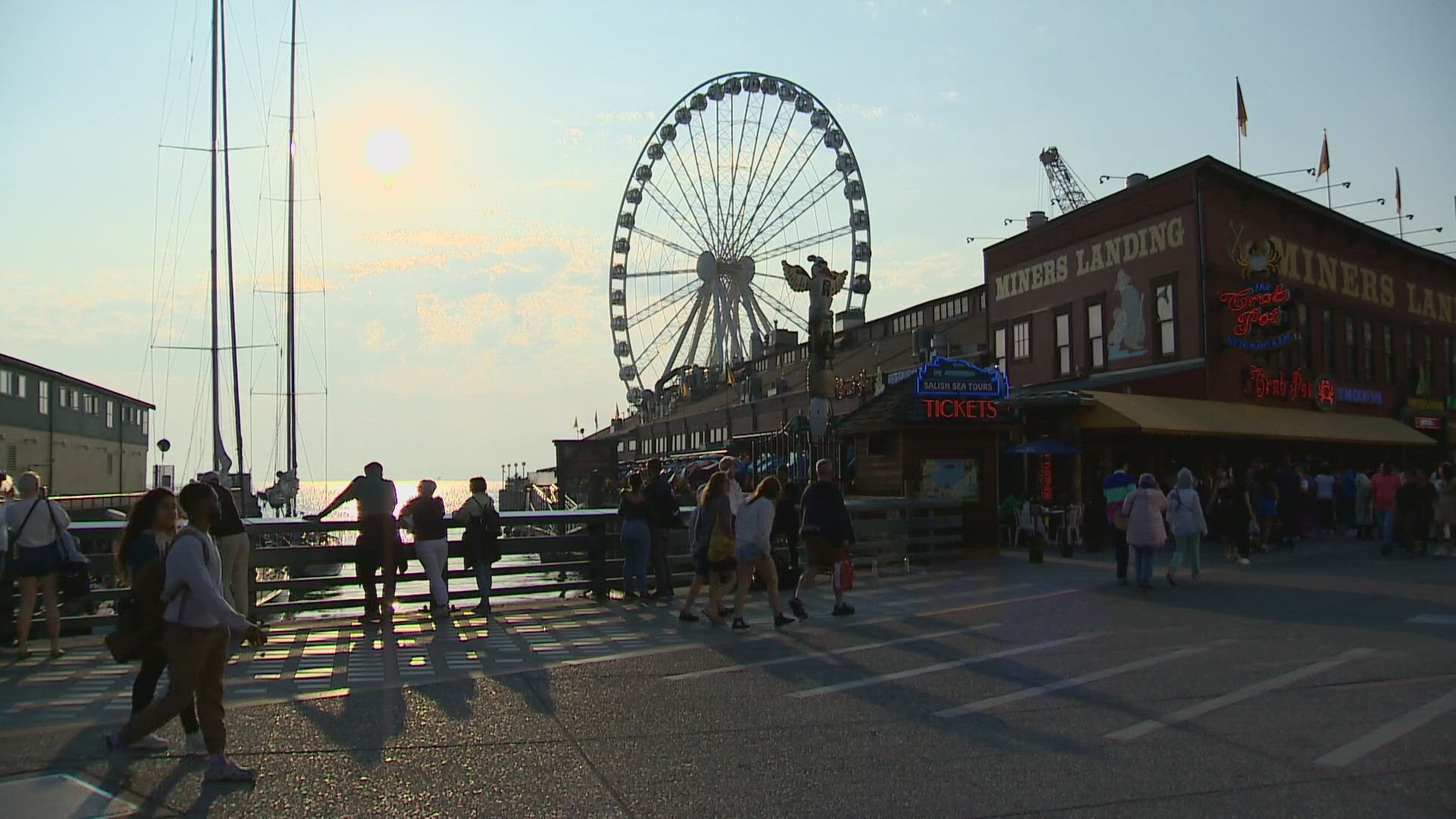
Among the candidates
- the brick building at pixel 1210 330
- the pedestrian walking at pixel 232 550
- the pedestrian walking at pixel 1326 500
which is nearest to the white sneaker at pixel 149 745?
the pedestrian walking at pixel 232 550

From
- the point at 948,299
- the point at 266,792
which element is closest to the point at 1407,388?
the point at 948,299

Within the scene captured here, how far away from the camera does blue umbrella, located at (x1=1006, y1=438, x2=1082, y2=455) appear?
958 inches

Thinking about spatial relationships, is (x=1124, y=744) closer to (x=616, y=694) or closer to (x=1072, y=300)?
(x=616, y=694)

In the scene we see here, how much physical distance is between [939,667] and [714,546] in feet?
11.4

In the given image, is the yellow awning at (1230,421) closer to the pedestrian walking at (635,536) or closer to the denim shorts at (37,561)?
the pedestrian walking at (635,536)

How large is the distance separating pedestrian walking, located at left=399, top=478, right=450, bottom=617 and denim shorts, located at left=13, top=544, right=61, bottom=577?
3592mm

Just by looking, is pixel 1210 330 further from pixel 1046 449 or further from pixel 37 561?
pixel 37 561

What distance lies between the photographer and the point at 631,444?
73875 millimetres

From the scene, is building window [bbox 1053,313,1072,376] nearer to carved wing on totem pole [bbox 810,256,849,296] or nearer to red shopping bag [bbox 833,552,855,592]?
carved wing on totem pole [bbox 810,256,849,296]

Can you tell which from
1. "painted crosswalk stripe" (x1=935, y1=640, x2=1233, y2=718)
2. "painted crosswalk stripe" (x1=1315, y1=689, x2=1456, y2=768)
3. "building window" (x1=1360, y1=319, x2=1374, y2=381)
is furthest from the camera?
"building window" (x1=1360, y1=319, x2=1374, y2=381)

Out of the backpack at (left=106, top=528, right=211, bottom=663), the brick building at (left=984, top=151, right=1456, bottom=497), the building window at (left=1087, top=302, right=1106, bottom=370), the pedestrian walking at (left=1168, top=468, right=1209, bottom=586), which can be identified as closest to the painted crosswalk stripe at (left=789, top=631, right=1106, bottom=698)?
the backpack at (left=106, top=528, right=211, bottom=663)

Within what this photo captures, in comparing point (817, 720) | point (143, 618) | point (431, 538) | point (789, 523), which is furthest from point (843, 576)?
point (143, 618)

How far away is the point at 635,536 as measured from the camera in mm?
14289

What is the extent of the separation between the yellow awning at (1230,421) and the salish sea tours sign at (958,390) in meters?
4.70
